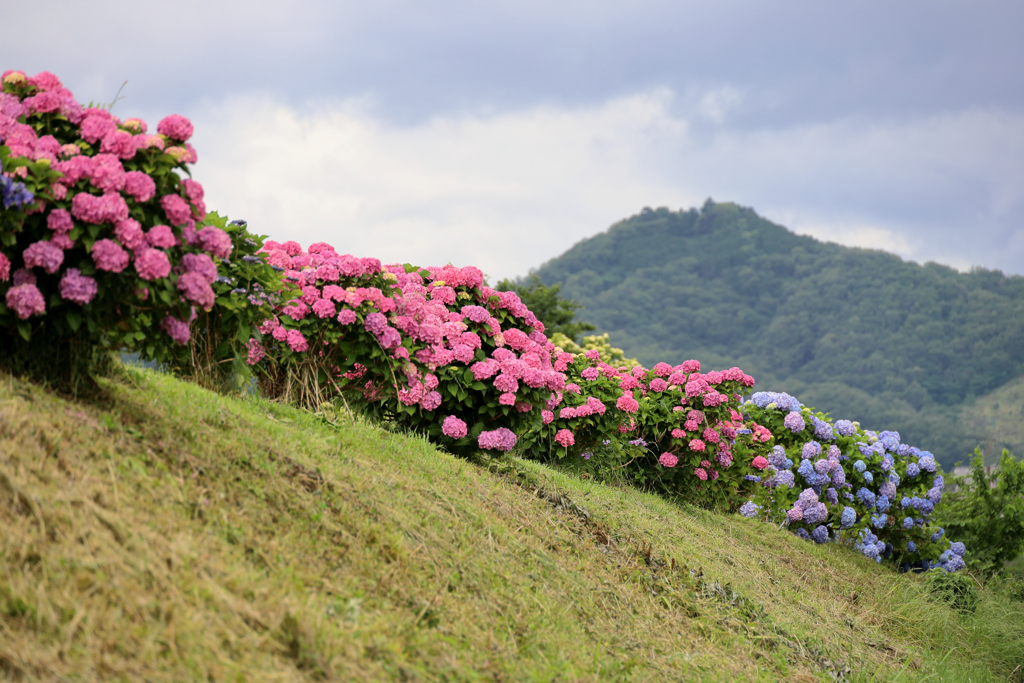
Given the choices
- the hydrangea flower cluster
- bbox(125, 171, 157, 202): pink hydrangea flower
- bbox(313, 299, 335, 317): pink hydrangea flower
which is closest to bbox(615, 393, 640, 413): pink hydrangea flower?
the hydrangea flower cluster

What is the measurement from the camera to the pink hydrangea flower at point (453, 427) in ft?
20.6

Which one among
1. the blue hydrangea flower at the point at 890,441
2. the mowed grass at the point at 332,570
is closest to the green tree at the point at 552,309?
the blue hydrangea flower at the point at 890,441

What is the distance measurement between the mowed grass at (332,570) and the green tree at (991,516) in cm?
498

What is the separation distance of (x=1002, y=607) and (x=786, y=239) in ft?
414

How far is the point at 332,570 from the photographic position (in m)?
3.62

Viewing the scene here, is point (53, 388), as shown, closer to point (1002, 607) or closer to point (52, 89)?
point (52, 89)

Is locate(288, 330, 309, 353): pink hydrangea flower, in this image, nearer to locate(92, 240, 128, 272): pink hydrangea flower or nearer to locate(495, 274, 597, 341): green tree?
locate(92, 240, 128, 272): pink hydrangea flower

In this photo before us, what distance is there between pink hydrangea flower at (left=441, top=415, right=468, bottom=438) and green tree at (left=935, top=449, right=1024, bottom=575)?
8.44 metres

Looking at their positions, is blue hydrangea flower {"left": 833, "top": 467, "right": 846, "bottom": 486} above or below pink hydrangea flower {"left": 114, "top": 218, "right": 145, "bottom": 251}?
below

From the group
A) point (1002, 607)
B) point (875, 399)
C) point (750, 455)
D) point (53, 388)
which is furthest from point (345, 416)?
point (875, 399)

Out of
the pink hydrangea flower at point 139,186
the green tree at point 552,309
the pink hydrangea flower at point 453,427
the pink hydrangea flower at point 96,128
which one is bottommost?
the pink hydrangea flower at point 453,427

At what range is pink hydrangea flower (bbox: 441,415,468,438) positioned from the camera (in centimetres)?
629

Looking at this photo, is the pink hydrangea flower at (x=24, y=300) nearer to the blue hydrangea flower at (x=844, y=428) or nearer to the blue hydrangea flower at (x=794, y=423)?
the blue hydrangea flower at (x=794, y=423)

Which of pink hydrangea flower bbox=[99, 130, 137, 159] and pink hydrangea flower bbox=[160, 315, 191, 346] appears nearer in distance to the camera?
pink hydrangea flower bbox=[99, 130, 137, 159]
